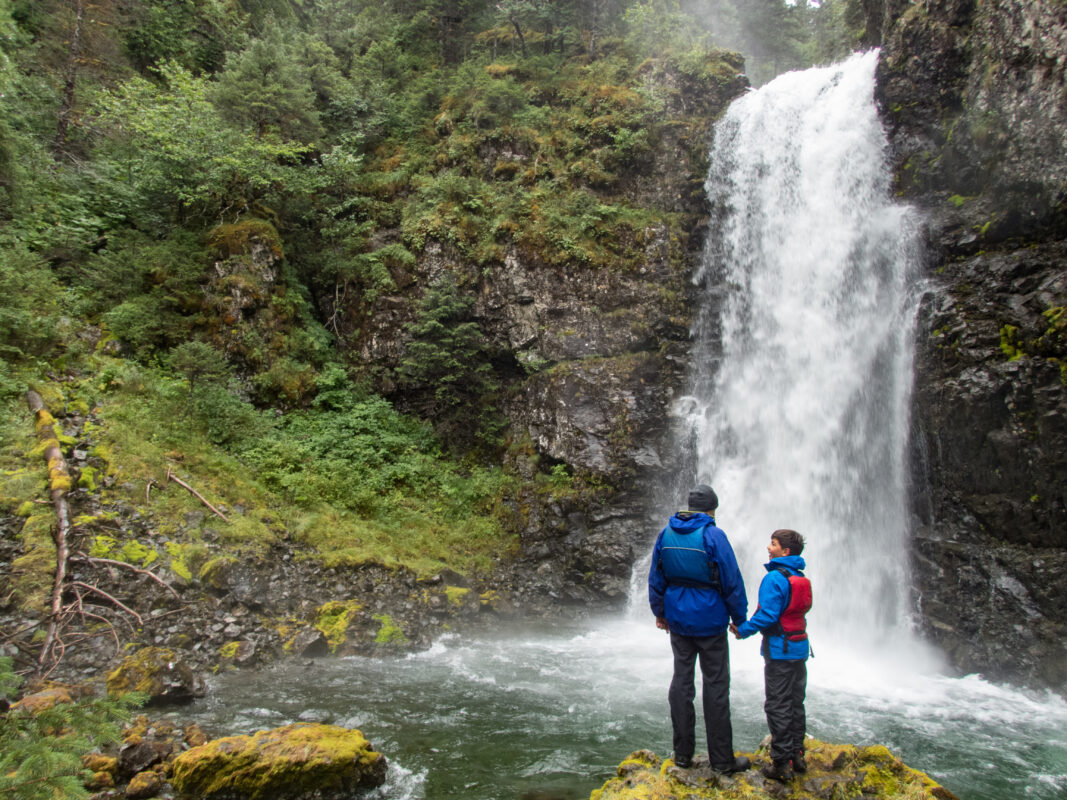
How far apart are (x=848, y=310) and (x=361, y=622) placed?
10.9 metres

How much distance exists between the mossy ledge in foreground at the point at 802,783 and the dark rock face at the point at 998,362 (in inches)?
244

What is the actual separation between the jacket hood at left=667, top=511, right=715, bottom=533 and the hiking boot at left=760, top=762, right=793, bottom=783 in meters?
1.62

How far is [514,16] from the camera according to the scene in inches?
760

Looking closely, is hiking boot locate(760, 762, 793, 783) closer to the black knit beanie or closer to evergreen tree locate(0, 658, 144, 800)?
the black knit beanie

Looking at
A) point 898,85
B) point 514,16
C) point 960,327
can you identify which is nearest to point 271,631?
point 960,327

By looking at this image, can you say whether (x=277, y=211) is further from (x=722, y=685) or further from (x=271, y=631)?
(x=722, y=685)

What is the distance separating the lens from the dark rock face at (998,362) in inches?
329

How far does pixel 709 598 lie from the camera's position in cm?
381

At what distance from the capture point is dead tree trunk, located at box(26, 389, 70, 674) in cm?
402

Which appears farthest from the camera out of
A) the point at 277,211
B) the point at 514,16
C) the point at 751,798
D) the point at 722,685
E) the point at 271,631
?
the point at 514,16

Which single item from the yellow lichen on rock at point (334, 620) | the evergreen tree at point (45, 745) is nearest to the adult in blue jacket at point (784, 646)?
the evergreen tree at point (45, 745)

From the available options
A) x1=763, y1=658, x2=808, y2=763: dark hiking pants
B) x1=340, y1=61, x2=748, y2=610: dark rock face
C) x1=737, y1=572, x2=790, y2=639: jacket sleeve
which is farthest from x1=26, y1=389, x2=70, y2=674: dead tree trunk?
x1=340, y1=61, x2=748, y2=610: dark rock face

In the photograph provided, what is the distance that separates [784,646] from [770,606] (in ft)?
1.04

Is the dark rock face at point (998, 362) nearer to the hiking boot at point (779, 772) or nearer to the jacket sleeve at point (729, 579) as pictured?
the hiking boot at point (779, 772)
